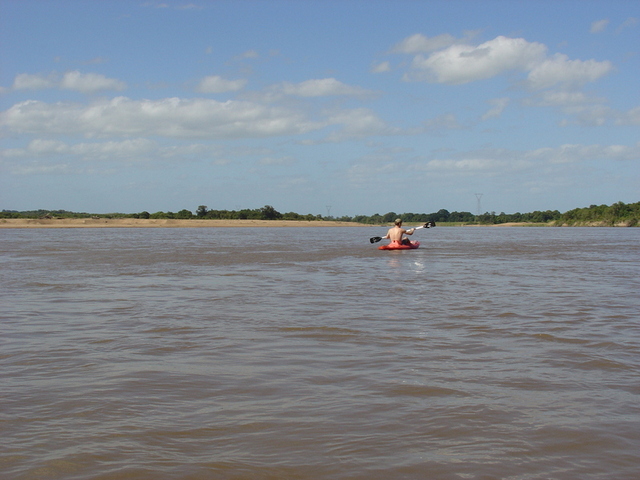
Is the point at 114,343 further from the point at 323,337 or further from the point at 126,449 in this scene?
the point at 126,449

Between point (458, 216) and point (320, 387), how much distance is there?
191119 millimetres

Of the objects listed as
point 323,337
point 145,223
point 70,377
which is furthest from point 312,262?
point 145,223

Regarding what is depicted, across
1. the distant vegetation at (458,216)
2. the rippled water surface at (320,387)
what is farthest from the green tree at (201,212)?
the rippled water surface at (320,387)

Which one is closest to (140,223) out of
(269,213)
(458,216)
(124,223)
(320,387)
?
(124,223)

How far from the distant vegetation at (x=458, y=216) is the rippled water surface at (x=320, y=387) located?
264ft

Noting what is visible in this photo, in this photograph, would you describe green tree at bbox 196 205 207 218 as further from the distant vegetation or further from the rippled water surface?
the rippled water surface

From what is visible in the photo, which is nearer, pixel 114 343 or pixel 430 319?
pixel 114 343

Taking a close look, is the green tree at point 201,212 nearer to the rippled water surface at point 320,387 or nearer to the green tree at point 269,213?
the green tree at point 269,213

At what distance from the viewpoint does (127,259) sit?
22.6 metres

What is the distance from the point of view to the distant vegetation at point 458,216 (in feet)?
318

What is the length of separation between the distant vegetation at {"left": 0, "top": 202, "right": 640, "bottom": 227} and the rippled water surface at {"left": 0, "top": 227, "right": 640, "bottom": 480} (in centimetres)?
8037

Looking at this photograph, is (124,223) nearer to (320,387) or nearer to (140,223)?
(140,223)

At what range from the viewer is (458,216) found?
190m

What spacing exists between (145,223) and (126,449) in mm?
85140
